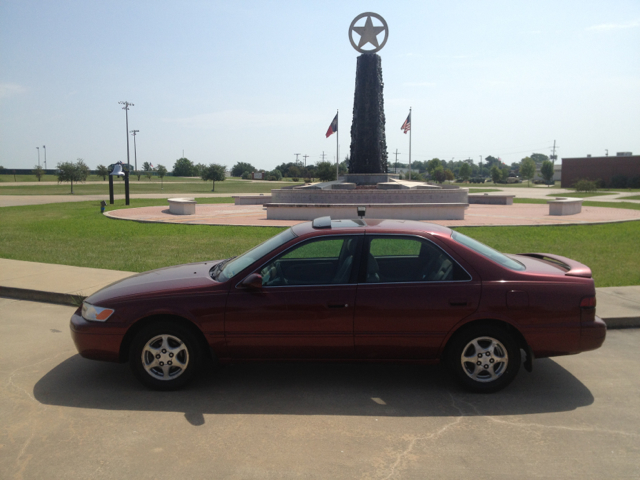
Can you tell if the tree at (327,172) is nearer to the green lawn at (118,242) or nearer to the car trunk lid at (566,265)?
the green lawn at (118,242)

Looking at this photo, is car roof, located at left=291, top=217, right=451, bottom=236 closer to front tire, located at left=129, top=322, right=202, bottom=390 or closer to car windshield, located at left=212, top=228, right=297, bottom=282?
car windshield, located at left=212, top=228, right=297, bottom=282

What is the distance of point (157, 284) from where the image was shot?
4.73 meters

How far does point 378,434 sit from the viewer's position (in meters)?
3.83

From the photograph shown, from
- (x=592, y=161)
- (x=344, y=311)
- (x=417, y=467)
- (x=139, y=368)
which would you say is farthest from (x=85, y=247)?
(x=592, y=161)

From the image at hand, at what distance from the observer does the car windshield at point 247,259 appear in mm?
4727

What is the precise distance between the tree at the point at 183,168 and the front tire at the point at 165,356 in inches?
5300

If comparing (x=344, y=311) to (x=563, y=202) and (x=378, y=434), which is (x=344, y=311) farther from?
(x=563, y=202)

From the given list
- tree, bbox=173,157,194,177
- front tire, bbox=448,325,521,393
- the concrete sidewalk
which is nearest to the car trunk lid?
front tire, bbox=448,325,521,393

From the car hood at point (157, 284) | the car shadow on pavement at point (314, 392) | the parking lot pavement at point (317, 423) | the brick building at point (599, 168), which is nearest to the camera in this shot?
the parking lot pavement at point (317, 423)

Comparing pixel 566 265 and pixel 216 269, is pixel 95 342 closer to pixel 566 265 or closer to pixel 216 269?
pixel 216 269

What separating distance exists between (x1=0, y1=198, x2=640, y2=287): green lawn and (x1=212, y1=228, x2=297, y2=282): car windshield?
5.11 metres

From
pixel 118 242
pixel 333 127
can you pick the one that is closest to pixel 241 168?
pixel 333 127

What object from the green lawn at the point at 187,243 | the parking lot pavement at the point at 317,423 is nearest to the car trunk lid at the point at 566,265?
the parking lot pavement at the point at 317,423

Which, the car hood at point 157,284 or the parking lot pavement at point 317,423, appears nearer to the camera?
the parking lot pavement at point 317,423
